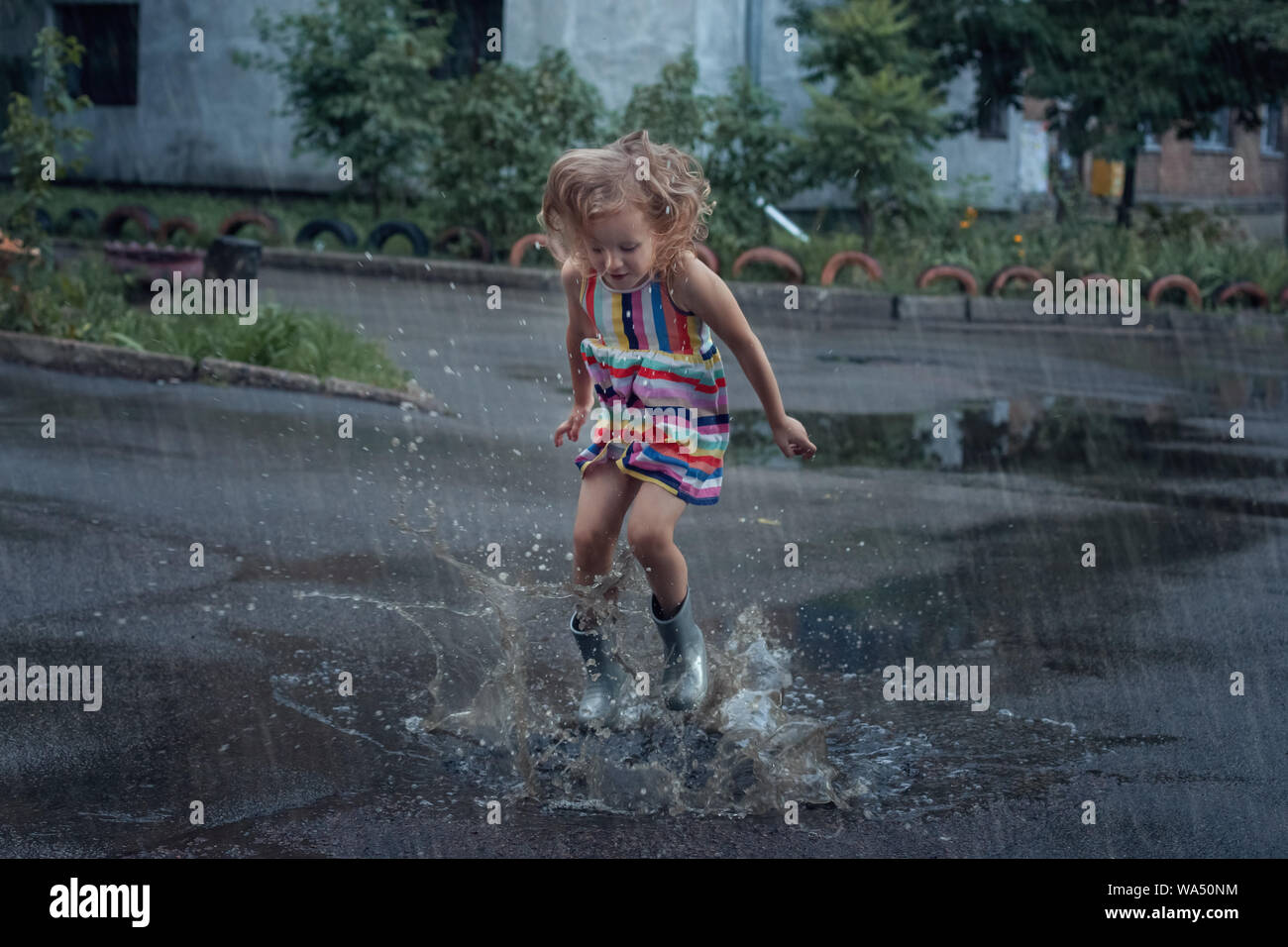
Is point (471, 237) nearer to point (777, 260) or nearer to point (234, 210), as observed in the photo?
point (777, 260)

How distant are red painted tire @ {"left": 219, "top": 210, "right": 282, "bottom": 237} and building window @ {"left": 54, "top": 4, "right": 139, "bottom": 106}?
781 cm

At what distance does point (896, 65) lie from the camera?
18.5 m

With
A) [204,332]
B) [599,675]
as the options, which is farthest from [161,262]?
[599,675]

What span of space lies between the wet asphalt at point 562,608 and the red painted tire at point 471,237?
6.42m

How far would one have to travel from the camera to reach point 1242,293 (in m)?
16.3

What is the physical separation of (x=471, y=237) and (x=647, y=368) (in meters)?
13.3

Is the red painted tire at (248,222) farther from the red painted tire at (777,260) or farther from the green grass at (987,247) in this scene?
the red painted tire at (777,260)

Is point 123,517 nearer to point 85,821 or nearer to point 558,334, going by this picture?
point 85,821

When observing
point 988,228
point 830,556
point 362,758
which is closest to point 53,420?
point 830,556

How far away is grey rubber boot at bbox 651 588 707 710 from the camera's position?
14.1 ft

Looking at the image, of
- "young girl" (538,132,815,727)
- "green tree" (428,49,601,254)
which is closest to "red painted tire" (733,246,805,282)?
"green tree" (428,49,601,254)

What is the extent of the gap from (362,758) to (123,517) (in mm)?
2746

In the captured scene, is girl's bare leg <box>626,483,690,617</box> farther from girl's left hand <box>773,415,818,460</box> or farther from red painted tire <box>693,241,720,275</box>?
red painted tire <box>693,241,720,275</box>

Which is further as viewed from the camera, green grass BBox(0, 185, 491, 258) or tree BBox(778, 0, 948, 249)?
green grass BBox(0, 185, 491, 258)
